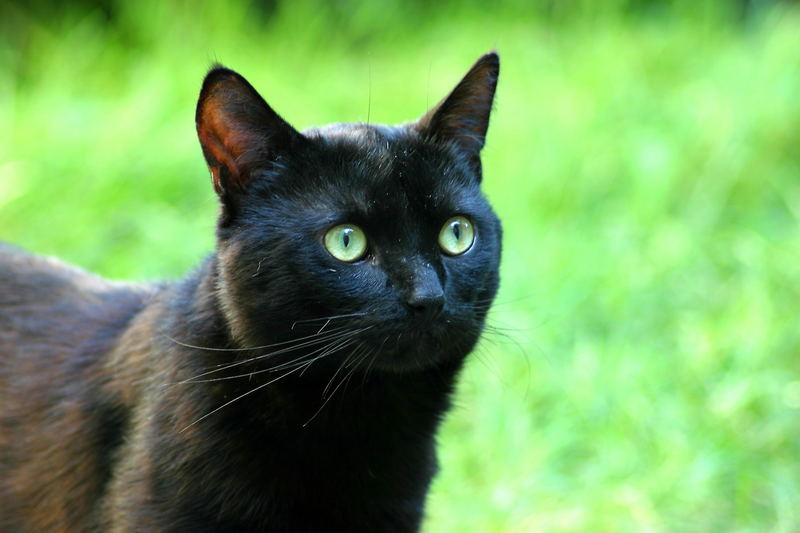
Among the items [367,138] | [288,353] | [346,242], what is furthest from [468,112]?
[288,353]

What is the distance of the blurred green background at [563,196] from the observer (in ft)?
9.66

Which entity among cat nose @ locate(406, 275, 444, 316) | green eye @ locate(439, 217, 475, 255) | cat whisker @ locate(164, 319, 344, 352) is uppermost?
green eye @ locate(439, 217, 475, 255)

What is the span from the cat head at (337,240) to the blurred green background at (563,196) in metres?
0.36

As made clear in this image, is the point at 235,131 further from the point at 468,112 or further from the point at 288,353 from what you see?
the point at 468,112

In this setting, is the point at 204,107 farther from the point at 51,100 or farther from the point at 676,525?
the point at 51,100

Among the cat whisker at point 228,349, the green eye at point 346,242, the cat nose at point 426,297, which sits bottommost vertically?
the cat whisker at point 228,349

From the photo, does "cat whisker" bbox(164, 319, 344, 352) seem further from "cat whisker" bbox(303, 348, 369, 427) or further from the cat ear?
the cat ear

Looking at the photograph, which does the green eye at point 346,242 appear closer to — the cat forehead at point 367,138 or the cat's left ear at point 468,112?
the cat forehead at point 367,138

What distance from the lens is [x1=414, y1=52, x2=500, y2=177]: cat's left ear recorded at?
2.02m

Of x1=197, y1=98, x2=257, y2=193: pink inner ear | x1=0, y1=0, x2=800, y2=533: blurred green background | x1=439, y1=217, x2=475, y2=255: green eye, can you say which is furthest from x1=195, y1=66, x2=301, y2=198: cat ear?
x1=0, y1=0, x2=800, y2=533: blurred green background

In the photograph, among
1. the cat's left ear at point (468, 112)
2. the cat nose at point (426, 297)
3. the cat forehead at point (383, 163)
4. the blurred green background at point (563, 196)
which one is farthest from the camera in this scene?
the blurred green background at point (563, 196)

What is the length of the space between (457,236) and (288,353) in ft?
1.31

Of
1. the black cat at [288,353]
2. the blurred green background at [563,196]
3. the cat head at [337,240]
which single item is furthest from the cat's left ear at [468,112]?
the blurred green background at [563,196]

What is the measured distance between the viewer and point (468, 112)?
207 cm
